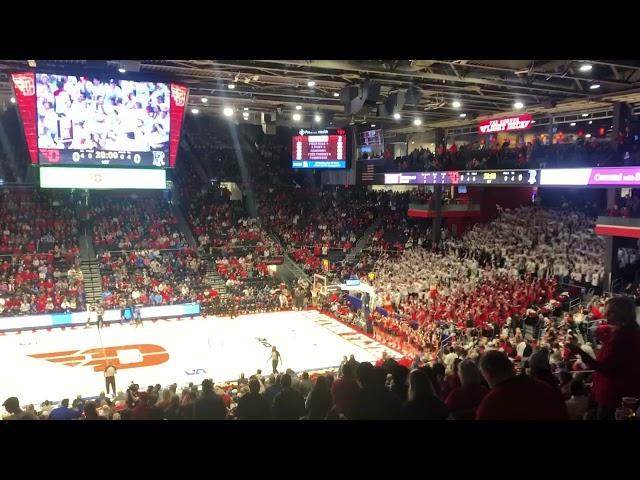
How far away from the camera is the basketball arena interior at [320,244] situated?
701 cm

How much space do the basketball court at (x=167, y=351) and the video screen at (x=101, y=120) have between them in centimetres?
602

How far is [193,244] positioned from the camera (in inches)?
1084

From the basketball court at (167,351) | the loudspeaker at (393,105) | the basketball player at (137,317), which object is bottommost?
the basketball court at (167,351)

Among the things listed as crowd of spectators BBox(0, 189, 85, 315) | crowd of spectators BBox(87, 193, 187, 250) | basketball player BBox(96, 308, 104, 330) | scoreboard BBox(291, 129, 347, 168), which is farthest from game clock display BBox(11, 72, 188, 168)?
crowd of spectators BBox(87, 193, 187, 250)

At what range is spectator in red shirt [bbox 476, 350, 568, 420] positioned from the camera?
359 cm

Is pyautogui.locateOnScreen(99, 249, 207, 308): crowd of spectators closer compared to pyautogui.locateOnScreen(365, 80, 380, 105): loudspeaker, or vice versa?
pyautogui.locateOnScreen(365, 80, 380, 105): loudspeaker

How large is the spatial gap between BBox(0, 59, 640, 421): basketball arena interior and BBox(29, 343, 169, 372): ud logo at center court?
11cm

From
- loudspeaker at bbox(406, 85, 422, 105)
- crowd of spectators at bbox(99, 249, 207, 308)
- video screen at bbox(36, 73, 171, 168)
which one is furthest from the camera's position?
crowd of spectators at bbox(99, 249, 207, 308)

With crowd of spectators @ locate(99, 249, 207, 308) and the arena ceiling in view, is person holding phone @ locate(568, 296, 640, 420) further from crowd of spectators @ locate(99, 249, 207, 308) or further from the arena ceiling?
crowd of spectators @ locate(99, 249, 207, 308)

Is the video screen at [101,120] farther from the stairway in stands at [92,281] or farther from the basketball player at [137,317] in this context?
the stairway in stands at [92,281]

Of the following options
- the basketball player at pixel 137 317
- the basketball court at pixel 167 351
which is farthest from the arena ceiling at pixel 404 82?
the basketball player at pixel 137 317
